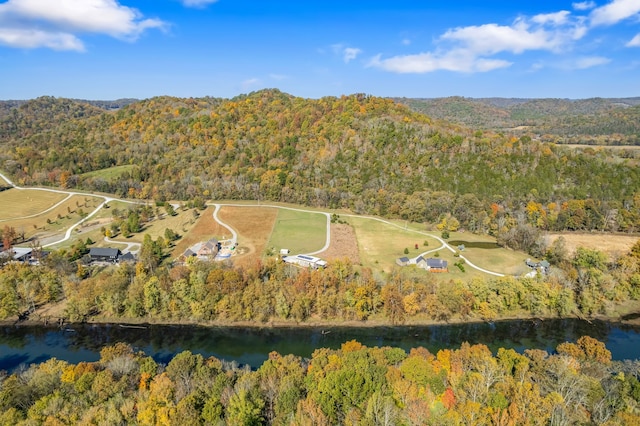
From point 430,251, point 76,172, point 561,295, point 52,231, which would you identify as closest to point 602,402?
point 561,295

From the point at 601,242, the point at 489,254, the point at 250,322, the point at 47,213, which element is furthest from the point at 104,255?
the point at 601,242

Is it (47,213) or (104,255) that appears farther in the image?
(47,213)

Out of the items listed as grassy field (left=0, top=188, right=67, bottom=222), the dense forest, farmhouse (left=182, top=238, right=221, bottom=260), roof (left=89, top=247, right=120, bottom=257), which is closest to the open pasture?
grassy field (left=0, top=188, right=67, bottom=222)

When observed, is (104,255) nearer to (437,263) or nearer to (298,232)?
(298,232)

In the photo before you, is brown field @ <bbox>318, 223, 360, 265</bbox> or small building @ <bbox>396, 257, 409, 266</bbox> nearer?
small building @ <bbox>396, 257, 409, 266</bbox>

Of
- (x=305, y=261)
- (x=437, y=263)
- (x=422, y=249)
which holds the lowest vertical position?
(x=422, y=249)

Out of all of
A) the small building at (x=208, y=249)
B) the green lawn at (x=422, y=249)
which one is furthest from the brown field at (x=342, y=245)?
the small building at (x=208, y=249)

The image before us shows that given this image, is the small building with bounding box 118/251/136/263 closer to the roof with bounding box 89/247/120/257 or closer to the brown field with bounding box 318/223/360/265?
the roof with bounding box 89/247/120/257
